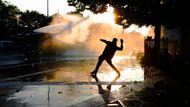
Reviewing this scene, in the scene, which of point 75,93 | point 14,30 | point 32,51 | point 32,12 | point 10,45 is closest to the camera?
point 75,93

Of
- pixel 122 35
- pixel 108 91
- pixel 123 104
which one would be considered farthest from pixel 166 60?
pixel 122 35

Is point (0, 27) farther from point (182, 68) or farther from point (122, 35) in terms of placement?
point (182, 68)

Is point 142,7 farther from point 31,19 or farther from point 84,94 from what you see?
point 31,19

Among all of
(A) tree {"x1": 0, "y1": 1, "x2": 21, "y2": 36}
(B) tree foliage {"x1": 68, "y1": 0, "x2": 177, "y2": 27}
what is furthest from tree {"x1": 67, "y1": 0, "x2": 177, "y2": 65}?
(A) tree {"x1": 0, "y1": 1, "x2": 21, "y2": 36}

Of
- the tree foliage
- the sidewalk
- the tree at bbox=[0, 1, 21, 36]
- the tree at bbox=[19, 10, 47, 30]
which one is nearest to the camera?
the sidewalk

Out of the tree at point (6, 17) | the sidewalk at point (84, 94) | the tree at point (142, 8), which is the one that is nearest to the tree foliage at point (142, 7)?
the tree at point (142, 8)

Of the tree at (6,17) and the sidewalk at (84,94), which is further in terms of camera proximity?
the tree at (6,17)

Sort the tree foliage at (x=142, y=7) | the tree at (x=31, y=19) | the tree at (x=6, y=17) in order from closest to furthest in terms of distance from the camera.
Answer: the tree foliage at (x=142, y=7)
the tree at (x=6, y=17)
the tree at (x=31, y=19)

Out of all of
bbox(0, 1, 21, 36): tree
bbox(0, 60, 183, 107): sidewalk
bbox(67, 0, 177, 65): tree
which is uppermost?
bbox(0, 1, 21, 36): tree

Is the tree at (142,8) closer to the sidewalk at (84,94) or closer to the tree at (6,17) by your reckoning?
the sidewalk at (84,94)

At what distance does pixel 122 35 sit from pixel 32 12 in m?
32.6

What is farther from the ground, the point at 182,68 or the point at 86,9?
the point at 86,9

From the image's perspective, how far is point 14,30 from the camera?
78938 millimetres

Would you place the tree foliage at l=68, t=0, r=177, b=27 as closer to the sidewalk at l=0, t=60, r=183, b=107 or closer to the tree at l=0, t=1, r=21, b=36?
the sidewalk at l=0, t=60, r=183, b=107
